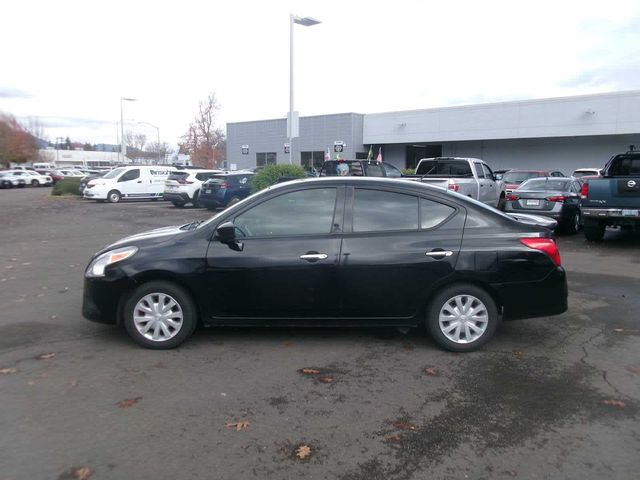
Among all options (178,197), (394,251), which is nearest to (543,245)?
(394,251)

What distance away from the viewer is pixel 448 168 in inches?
591

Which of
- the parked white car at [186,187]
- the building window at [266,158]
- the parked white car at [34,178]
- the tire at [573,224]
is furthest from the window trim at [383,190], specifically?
the parked white car at [34,178]

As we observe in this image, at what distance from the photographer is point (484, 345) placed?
215 inches

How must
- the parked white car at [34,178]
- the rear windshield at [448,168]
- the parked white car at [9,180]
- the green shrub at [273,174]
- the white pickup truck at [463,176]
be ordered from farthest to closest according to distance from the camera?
1. the parked white car at [34,178]
2. the parked white car at [9,180]
3. the green shrub at [273,174]
4. the rear windshield at [448,168]
5. the white pickup truck at [463,176]

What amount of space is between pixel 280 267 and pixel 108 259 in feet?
5.43

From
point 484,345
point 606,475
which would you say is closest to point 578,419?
point 606,475

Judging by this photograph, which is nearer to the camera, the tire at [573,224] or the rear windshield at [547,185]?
the tire at [573,224]

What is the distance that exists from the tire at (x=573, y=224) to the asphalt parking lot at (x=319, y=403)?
7.72 m

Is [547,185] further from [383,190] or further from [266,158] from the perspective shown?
[266,158]

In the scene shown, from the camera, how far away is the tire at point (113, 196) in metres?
26.6

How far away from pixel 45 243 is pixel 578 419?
38.5 ft

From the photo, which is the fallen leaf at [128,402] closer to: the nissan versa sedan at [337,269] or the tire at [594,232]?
the nissan versa sedan at [337,269]

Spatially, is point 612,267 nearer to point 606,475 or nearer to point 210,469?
point 606,475

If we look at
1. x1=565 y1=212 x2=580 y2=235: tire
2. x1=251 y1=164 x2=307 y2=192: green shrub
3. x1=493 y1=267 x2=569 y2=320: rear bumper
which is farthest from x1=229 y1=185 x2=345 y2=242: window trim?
x1=251 y1=164 x2=307 y2=192: green shrub
